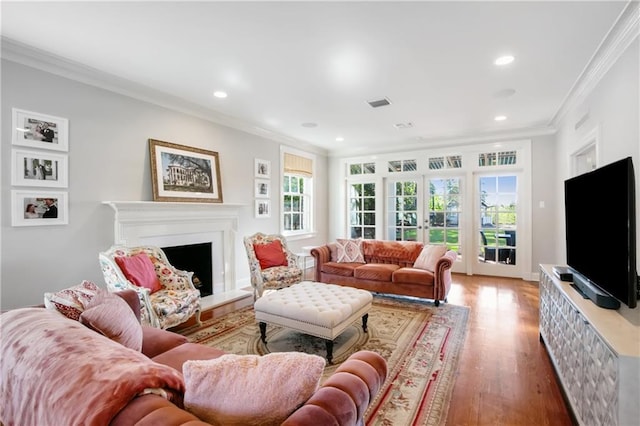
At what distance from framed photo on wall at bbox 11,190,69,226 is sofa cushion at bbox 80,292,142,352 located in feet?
5.86

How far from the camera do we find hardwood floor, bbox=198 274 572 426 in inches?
73.2

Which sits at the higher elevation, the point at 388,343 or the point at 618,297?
the point at 618,297

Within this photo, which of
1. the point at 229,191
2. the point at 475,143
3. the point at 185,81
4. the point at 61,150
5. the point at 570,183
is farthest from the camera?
the point at 475,143

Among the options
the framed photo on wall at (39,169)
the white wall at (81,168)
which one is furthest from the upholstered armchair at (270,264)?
the framed photo on wall at (39,169)

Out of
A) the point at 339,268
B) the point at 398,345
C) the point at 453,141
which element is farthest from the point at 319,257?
the point at 453,141

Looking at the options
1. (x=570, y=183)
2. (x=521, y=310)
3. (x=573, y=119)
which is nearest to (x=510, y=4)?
(x=570, y=183)

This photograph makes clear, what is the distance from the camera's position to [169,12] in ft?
7.07

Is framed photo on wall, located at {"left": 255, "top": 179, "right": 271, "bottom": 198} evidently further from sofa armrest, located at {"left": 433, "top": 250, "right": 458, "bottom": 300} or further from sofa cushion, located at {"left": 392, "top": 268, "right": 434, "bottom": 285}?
sofa armrest, located at {"left": 433, "top": 250, "right": 458, "bottom": 300}

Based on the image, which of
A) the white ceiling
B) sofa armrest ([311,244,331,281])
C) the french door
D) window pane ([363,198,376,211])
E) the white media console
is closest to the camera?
the white media console

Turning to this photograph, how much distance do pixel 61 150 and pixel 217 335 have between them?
2303 mm

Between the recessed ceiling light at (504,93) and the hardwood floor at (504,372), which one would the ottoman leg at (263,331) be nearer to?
the hardwood floor at (504,372)

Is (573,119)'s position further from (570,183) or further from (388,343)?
(388,343)

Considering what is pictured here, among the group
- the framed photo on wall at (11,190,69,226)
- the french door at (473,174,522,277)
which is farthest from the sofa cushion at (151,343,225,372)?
the french door at (473,174,522,277)

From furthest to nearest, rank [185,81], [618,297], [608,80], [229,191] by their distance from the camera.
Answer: [229,191] < [185,81] < [608,80] < [618,297]
